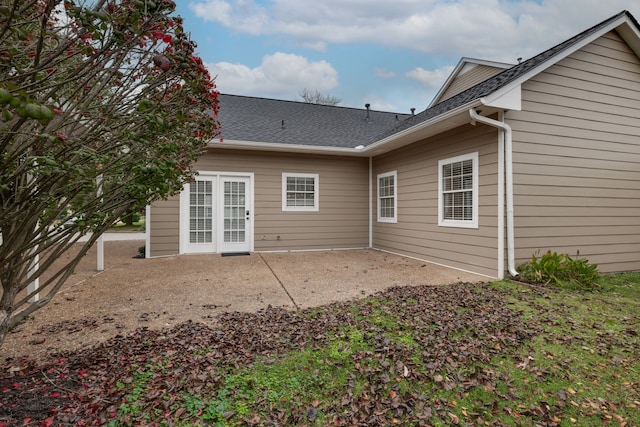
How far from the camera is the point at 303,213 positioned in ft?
28.2

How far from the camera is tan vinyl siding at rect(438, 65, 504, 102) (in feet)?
27.0

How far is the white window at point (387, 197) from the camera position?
26.6ft

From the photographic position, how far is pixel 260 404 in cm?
202

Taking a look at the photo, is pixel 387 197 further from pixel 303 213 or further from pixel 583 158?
pixel 583 158

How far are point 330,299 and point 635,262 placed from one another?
245 inches

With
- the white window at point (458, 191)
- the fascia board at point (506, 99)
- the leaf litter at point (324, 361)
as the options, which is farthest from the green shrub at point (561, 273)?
the fascia board at point (506, 99)

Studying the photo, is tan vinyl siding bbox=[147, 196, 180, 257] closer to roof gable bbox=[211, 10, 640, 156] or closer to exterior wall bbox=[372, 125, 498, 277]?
roof gable bbox=[211, 10, 640, 156]

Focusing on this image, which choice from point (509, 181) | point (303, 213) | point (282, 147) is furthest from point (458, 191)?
point (282, 147)

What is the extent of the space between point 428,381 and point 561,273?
392 centimetres

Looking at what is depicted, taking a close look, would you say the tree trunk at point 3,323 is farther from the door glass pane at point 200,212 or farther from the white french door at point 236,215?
the white french door at point 236,215

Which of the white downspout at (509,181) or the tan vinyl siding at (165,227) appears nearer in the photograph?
the white downspout at (509,181)

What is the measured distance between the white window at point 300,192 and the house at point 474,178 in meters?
0.03

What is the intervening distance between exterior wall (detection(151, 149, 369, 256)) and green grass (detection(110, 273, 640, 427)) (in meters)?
5.51

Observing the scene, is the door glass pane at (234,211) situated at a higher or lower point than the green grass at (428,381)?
higher
